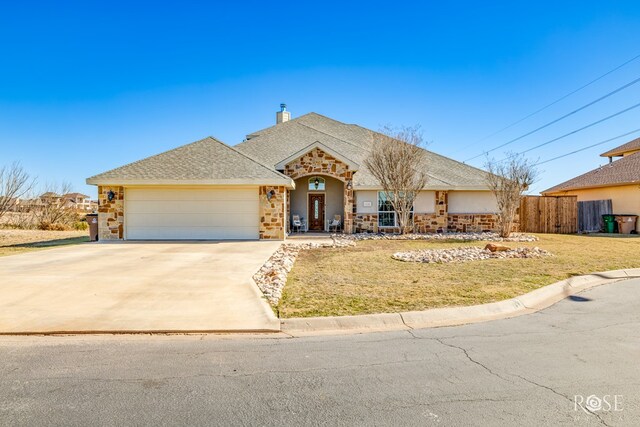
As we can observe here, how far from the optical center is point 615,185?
22188 millimetres

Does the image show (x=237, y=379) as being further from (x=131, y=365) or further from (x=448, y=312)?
(x=448, y=312)

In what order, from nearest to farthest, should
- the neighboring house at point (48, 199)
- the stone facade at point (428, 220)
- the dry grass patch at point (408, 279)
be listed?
the dry grass patch at point (408, 279) → the stone facade at point (428, 220) → the neighboring house at point (48, 199)

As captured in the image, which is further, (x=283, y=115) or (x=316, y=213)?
(x=283, y=115)

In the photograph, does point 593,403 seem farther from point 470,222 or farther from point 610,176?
point 610,176

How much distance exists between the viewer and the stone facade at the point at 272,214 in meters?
15.8

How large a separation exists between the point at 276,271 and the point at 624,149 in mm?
34269

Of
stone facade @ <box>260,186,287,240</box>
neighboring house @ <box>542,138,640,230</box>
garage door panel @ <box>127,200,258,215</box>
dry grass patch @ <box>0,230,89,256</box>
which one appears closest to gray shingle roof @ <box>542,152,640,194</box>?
neighboring house @ <box>542,138,640,230</box>

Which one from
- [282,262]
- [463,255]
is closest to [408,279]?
[282,262]

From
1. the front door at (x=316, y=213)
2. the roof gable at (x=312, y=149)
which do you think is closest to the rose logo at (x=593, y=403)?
the roof gable at (x=312, y=149)

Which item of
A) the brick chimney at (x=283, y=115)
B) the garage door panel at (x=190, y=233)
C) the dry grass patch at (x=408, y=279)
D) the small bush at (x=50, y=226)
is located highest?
the brick chimney at (x=283, y=115)

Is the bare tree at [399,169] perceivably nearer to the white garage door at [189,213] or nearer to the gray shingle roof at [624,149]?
the white garage door at [189,213]

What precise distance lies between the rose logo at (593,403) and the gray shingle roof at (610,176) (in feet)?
76.7

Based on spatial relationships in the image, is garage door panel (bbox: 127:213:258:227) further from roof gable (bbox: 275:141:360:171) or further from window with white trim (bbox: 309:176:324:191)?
window with white trim (bbox: 309:176:324:191)

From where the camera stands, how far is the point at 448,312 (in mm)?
5629
